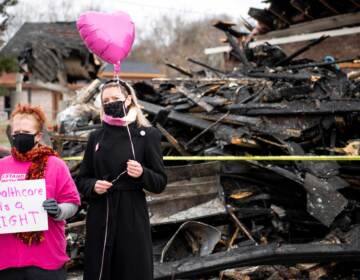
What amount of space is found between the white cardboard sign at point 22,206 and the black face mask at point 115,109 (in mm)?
638

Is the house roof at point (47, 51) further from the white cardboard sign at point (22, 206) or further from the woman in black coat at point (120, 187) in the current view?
the white cardboard sign at point (22, 206)

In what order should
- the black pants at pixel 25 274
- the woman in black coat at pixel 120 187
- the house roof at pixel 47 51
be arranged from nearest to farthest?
the black pants at pixel 25 274 → the woman in black coat at pixel 120 187 → the house roof at pixel 47 51

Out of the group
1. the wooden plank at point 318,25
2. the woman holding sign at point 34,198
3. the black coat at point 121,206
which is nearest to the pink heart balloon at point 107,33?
the black coat at point 121,206

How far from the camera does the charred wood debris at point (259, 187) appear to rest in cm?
531

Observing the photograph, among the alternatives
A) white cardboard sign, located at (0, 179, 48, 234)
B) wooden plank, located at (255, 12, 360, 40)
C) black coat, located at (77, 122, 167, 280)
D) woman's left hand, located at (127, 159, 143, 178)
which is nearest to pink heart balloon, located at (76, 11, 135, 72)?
black coat, located at (77, 122, 167, 280)

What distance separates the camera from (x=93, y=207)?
3350 mm

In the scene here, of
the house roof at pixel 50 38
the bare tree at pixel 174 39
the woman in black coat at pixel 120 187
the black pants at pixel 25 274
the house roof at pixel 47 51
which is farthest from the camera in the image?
the bare tree at pixel 174 39

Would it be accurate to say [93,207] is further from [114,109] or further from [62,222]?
[114,109]

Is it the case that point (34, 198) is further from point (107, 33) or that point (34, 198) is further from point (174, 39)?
point (174, 39)

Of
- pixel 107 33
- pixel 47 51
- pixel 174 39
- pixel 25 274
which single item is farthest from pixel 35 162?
pixel 174 39

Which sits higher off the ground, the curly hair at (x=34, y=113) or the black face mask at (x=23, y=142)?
the curly hair at (x=34, y=113)

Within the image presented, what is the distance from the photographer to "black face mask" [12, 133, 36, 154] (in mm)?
3125

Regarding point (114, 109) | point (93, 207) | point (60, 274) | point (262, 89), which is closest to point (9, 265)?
point (60, 274)

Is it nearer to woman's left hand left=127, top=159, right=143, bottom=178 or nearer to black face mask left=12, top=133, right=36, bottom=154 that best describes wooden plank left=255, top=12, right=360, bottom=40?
woman's left hand left=127, top=159, right=143, bottom=178
